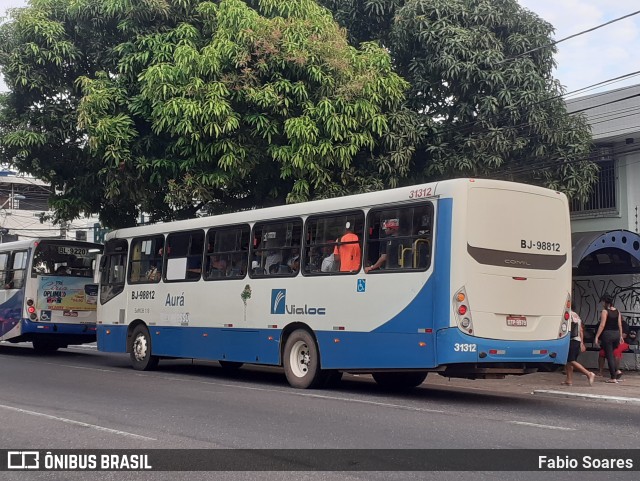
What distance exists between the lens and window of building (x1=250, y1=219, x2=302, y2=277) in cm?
1376

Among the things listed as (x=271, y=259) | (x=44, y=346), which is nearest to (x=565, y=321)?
(x=271, y=259)

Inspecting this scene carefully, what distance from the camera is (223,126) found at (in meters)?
15.9

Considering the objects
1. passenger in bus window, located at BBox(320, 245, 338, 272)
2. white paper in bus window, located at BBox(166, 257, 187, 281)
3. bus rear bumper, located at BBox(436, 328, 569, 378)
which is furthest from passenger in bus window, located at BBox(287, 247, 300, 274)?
bus rear bumper, located at BBox(436, 328, 569, 378)

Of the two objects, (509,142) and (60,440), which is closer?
(60,440)

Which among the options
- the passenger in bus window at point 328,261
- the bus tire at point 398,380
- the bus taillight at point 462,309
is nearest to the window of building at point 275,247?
the passenger in bus window at point 328,261

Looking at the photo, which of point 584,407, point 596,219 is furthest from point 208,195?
point 596,219

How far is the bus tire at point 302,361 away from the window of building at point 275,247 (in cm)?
111

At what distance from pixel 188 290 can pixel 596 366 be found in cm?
941

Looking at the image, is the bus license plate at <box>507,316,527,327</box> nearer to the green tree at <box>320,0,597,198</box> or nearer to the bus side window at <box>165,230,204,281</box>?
the green tree at <box>320,0,597,198</box>

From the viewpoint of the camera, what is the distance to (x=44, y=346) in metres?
25.0

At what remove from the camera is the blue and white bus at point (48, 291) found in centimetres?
2155

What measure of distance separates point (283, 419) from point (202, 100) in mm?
7975

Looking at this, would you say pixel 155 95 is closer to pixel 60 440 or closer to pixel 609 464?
pixel 60 440

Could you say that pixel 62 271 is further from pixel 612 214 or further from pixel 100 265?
pixel 612 214
